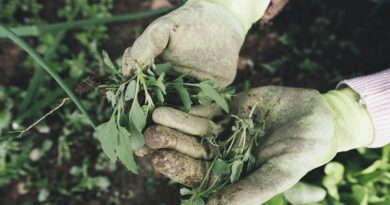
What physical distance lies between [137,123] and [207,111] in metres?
0.30

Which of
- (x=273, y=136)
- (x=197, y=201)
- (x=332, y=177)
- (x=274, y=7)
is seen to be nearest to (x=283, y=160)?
(x=273, y=136)

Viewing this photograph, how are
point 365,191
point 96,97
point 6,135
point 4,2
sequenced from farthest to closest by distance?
point 4,2 < point 96,97 < point 6,135 < point 365,191

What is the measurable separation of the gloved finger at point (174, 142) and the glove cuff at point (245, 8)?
0.42 meters

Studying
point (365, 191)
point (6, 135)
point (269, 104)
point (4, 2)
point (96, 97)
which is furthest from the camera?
point (4, 2)

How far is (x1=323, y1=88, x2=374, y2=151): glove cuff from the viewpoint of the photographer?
129 centimetres

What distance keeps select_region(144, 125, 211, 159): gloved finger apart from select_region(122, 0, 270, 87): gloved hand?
0.16 meters

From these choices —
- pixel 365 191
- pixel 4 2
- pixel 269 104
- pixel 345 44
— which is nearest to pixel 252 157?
pixel 269 104

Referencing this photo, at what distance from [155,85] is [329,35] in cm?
120

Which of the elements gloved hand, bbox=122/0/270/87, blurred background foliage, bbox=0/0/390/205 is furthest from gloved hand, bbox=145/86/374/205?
blurred background foliage, bbox=0/0/390/205

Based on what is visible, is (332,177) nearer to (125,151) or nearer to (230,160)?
(230,160)

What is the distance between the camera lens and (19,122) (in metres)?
1.74

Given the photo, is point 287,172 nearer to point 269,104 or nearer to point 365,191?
point 269,104

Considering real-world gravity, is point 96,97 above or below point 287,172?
above

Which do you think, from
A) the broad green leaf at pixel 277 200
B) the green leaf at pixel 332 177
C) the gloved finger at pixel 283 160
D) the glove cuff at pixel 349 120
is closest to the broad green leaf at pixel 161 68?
the gloved finger at pixel 283 160
